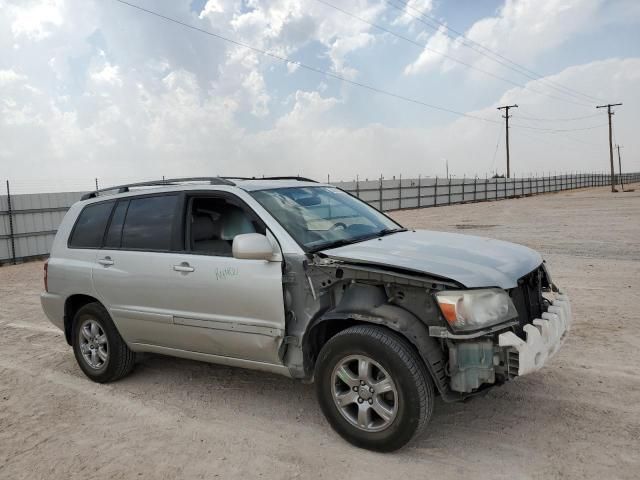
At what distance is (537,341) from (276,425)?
1891 millimetres

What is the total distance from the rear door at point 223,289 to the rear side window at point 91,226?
1.14 metres

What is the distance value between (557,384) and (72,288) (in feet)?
14.3

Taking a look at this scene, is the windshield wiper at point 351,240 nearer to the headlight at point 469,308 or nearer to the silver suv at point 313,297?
the silver suv at point 313,297

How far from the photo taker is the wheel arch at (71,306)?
518cm

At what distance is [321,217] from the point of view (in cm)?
432

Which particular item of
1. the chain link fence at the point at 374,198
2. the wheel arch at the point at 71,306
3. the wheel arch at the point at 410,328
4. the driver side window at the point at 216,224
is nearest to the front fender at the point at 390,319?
the wheel arch at the point at 410,328

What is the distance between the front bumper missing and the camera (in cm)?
316

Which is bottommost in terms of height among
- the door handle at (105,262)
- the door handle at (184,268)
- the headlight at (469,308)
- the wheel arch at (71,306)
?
the wheel arch at (71,306)

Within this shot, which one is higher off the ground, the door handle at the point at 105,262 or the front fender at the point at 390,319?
the door handle at the point at 105,262

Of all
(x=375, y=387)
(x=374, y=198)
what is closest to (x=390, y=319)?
(x=375, y=387)

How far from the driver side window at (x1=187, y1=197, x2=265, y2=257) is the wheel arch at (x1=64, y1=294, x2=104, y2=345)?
5.01 ft

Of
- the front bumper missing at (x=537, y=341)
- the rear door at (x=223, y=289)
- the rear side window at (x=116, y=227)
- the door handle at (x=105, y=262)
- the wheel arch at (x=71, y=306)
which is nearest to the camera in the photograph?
the front bumper missing at (x=537, y=341)

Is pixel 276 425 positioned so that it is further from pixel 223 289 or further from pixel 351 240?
pixel 351 240

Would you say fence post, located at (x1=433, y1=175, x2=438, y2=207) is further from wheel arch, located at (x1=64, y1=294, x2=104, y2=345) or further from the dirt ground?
wheel arch, located at (x1=64, y1=294, x2=104, y2=345)
